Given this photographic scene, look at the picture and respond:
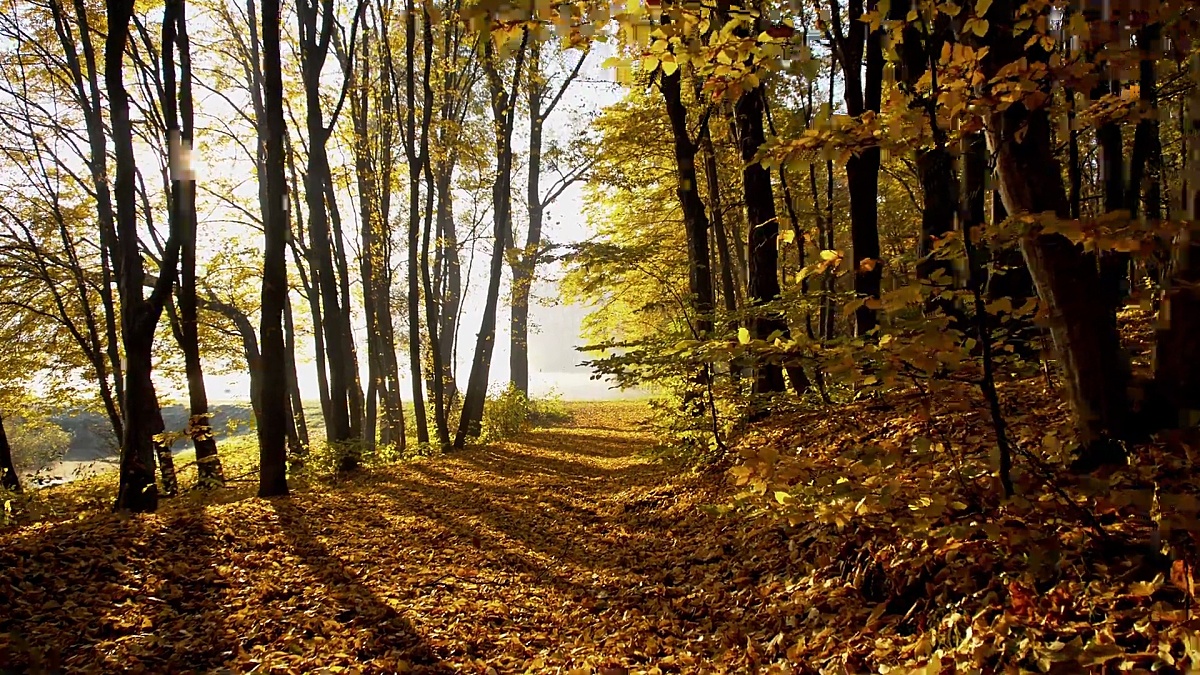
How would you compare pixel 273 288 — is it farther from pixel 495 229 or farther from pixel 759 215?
pixel 495 229

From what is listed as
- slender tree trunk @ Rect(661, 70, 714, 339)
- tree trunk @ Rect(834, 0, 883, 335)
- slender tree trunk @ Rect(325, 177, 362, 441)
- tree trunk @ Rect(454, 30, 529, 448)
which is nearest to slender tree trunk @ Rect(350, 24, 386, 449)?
slender tree trunk @ Rect(325, 177, 362, 441)

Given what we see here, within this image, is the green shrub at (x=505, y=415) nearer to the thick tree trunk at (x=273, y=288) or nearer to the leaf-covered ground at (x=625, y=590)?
the thick tree trunk at (x=273, y=288)

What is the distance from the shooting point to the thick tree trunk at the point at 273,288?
266 inches

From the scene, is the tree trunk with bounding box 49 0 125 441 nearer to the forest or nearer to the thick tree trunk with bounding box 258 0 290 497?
the forest

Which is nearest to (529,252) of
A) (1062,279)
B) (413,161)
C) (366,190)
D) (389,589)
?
(413,161)

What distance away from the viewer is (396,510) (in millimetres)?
6703

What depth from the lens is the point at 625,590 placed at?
411 centimetres

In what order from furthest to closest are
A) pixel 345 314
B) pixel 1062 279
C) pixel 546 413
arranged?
pixel 546 413, pixel 345 314, pixel 1062 279

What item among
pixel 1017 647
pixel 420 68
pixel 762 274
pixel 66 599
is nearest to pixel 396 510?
pixel 66 599

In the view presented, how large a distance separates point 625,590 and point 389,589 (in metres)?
1.65

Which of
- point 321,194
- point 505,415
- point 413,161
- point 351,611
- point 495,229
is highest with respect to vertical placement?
point 413,161

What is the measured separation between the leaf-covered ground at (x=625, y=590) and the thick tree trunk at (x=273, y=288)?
1208 millimetres

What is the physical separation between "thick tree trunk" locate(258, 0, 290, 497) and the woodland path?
85 centimetres

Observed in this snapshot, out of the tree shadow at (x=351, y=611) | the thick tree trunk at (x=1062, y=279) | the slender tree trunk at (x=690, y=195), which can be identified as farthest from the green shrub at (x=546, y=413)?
the thick tree trunk at (x=1062, y=279)
